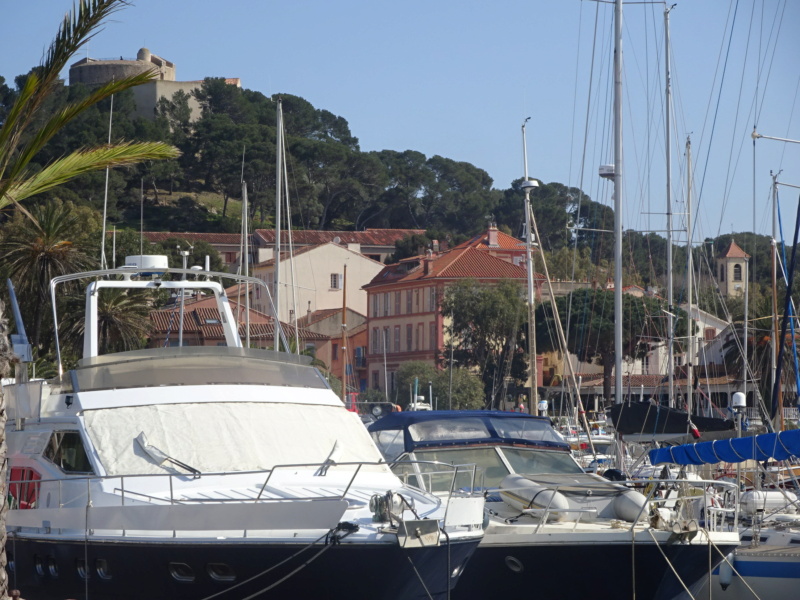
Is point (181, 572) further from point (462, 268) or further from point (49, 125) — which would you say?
point (462, 268)

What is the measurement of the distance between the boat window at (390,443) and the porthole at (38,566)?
17.0ft

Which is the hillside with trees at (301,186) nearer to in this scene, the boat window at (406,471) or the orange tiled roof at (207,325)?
the orange tiled roof at (207,325)

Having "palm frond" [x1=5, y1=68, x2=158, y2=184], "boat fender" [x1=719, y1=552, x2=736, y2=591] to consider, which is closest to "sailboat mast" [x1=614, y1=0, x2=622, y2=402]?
"boat fender" [x1=719, y1=552, x2=736, y2=591]

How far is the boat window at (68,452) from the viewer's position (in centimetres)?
1259

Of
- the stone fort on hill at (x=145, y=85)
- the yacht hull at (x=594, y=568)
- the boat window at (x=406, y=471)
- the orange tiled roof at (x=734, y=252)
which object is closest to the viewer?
the yacht hull at (x=594, y=568)

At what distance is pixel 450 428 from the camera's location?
16297mm

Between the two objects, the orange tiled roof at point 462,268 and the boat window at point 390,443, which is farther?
the orange tiled roof at point 462,268

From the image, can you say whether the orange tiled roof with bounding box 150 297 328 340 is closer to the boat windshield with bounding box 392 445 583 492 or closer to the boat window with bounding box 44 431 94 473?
the boat windshield with bounding box 392 445 583 492

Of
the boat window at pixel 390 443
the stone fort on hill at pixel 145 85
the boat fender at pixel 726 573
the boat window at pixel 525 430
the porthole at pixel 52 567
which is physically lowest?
the boat fender at pixel 726 573

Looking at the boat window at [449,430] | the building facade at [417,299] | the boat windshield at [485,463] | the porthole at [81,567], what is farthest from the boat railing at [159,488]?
the building facade at [417,299]

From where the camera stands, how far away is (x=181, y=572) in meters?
11.3

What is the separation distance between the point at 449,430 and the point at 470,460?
52 cm

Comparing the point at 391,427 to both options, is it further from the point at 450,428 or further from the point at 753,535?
the point at 753,535

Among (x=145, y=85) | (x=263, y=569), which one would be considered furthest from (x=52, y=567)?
(x=145, y=85)
